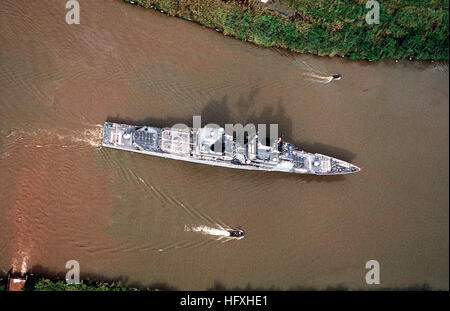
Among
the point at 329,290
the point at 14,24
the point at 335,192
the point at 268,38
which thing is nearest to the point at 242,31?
the point at 268,38

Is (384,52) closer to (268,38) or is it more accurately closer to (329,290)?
(268,38)

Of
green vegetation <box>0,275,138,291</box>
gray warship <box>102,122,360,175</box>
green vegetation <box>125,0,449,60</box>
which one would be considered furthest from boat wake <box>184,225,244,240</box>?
green vegetation <box>125,0,449,60</box>

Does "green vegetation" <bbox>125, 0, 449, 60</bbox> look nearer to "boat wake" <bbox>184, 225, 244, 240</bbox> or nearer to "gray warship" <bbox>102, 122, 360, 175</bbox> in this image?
"gray warship" <bbox>102, 122, 360, 175</bbox>

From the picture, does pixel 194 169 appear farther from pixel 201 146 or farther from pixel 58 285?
pixel 58 285

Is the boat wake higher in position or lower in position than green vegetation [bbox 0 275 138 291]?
higher

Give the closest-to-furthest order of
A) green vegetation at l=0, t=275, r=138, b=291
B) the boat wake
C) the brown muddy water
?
1. green vegetation at l=0, t=275, r=138, b=291
2. the brown muddy water
3. the boat wake

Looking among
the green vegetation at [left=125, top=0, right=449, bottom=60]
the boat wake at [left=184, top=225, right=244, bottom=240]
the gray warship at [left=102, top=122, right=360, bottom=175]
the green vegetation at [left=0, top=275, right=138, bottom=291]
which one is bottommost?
the green vegetation at [left=0, top=275, right=138, bottom=291]
